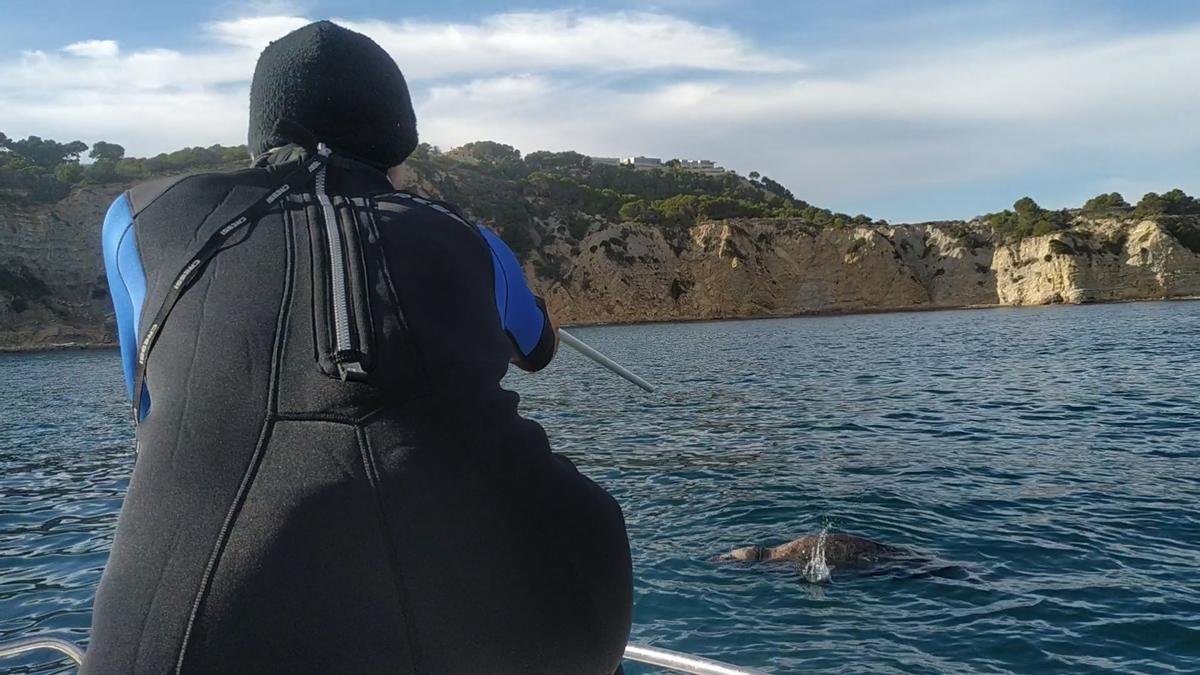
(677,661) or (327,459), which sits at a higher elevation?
(327,459)

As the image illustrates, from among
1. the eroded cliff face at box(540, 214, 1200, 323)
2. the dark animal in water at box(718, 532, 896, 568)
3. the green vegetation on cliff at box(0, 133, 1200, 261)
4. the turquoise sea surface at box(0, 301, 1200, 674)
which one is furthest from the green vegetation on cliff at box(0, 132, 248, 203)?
the dark animal in water at box(718, 532, 896, 568)

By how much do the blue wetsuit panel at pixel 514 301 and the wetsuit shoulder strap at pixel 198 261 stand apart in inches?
16.3

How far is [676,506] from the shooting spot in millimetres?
12859

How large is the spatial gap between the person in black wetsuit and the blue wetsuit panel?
7 centimetres

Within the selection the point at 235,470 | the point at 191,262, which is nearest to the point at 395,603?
the point at 235,470

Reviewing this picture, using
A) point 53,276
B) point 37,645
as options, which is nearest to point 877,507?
point 37,645

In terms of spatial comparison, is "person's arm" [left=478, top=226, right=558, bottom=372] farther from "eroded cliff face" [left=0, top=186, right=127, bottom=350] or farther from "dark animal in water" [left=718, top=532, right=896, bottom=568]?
"eroded cliff face" [left=0, top=186, right=127, bottom=350]

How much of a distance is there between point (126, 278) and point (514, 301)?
0.77 meters

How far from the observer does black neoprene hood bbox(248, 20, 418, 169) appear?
1.96m

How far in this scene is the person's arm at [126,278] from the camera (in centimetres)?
176

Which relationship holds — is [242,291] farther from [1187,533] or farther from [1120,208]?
[1120,208]

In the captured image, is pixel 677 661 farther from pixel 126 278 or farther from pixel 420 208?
pixel 126 278

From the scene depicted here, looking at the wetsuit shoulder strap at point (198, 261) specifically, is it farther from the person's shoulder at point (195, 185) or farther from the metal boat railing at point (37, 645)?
the metal boat railing at point (37, 645)

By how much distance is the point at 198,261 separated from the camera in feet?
5.51
